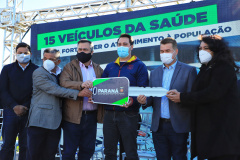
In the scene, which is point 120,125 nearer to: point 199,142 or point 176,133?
point 176,133

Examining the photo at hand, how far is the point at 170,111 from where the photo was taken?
231cm

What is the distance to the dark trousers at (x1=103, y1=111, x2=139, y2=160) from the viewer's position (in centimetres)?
246

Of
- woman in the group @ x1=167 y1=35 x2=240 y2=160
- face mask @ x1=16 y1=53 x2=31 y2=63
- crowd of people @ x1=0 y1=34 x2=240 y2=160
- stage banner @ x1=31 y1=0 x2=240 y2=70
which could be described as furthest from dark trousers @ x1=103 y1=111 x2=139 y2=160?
stage banner @ x1=31 y1=0 x2=240 y2=70

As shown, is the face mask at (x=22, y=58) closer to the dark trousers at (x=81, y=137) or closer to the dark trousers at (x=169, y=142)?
the dark trousers at (x=81, y=137)

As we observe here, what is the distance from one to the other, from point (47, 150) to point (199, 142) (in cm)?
175

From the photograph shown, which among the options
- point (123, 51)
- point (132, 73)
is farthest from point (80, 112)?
point (123, 51)

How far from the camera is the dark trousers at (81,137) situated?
2615 mm

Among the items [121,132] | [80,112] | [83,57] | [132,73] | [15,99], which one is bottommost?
[121,132]

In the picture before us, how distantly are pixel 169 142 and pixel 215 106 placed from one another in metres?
0.65

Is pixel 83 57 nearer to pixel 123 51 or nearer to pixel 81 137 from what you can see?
pixel 123 51

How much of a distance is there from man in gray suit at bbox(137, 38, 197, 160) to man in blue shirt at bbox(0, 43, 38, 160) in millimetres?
1627

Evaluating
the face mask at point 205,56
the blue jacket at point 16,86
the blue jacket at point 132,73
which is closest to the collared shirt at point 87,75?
the blue jacket at point 132,73

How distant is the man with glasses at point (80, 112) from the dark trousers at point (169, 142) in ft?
2.62

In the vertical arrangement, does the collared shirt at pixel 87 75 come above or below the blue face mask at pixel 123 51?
below
